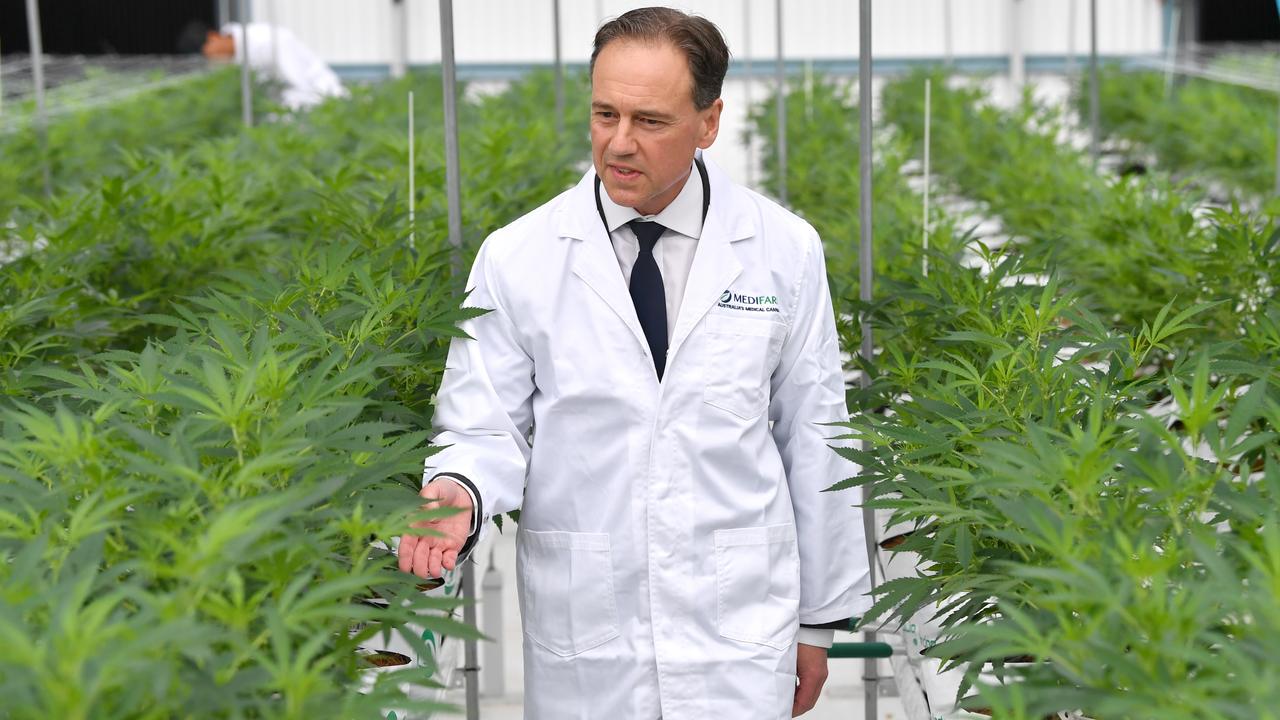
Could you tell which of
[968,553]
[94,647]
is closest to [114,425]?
[94,647]

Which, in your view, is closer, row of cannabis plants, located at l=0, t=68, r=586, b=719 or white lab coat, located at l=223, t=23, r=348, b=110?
row of cannabis plants, located at l=0, t=68, r=586, b=719

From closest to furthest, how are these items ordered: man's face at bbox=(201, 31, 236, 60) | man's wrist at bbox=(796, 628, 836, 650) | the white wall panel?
1. man's wrist at bbox=(796, 628, 836, 650)
2. man's face at bbox=(201, 31, 236, 60)
3. the white wall panel

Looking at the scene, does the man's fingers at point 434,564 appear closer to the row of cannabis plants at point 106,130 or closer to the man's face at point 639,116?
the man's face at point 639,116

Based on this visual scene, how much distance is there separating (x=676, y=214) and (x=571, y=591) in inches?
20.6

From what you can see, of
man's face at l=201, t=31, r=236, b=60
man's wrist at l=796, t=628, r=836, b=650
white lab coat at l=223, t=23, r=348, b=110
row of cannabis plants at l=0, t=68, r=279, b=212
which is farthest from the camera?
man's face at l=201, t=31, r=236, b=60

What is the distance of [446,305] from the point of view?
2135mm

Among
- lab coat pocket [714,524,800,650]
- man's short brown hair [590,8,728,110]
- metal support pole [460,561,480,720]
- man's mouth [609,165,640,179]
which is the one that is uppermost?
man's short brown hair [590,8,728,110]

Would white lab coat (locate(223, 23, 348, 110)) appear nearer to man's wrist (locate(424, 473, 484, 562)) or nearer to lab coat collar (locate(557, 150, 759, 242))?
lab coat collar (locate(557, 150, 759, 242))

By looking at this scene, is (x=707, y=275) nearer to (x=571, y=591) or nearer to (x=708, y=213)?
(x=708, y=213)

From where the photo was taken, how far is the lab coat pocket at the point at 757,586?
192cm

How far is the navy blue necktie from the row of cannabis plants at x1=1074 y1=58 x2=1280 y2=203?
2163 millimetres

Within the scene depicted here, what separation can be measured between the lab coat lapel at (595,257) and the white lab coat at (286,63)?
7858mm

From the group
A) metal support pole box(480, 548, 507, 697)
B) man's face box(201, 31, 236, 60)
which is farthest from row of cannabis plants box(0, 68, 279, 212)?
metal support pole box(480, 548, 507, 697)

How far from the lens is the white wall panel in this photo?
1511 cm
